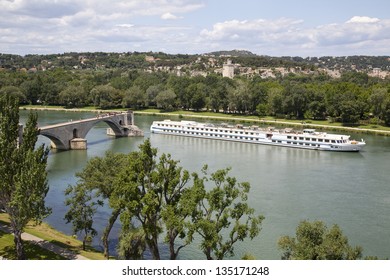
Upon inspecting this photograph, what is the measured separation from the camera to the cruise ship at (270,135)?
36938 mm

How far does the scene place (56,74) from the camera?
8288 cm

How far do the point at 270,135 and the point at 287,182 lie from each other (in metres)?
14.5

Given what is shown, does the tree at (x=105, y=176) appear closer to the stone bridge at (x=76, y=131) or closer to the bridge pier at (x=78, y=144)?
the stone bridge at (x=76, y=131)

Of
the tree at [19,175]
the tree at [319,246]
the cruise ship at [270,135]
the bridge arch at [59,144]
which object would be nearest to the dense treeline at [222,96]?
the cruise ship at [270,135]

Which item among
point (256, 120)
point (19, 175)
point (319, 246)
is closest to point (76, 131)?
point (256, 120)

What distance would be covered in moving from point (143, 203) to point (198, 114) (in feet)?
164

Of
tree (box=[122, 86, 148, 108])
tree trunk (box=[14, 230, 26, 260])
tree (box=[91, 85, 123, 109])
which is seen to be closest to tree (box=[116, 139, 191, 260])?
tree trunk (box=[14, 230, 26, 260])

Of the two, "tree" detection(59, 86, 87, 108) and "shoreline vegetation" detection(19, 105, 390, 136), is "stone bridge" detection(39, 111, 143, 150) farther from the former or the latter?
"tree" detection(59, 86, 87, 108)

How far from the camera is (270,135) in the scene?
40156 millimetres

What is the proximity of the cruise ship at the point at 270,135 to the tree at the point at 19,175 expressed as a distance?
28.0 metres

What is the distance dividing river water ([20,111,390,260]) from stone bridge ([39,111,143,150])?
4.41 feet

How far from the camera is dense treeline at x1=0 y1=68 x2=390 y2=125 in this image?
5131 centimetres
